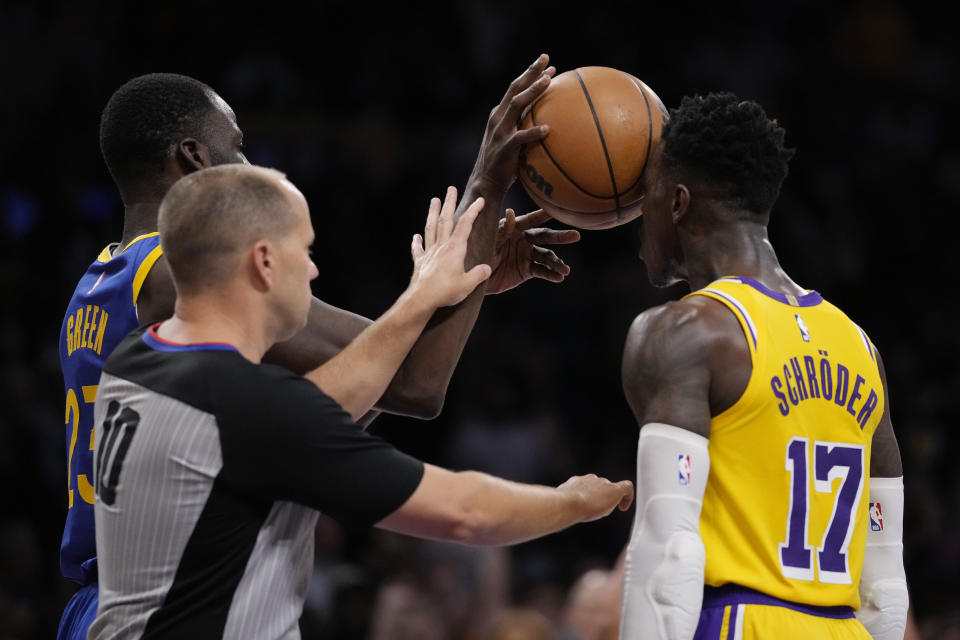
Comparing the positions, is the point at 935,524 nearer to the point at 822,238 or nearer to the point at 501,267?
the point at 822,238

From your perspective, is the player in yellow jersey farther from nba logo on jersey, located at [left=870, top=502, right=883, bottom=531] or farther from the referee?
the referee

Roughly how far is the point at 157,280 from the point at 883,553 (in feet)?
7.20

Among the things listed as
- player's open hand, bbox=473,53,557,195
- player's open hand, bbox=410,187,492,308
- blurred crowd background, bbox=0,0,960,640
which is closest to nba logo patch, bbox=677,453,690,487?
player's open hand, bbox=410,187,492,308

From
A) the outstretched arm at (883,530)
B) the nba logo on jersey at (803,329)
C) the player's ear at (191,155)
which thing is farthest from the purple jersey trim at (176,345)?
the outstretched arm at (883,530)

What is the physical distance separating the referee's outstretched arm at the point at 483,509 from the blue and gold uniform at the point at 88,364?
3.49 ft

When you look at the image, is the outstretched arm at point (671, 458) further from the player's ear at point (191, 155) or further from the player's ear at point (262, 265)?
the player's ear at point (191, 155)

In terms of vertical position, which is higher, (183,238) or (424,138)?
(183,238)

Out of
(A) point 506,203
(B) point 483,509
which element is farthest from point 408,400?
(A) point 506,203

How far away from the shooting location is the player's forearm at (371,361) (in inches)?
130

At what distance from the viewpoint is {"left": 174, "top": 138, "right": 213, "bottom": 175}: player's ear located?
361 centimetres

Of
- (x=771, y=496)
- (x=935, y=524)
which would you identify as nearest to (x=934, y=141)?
(x=935, y=524)

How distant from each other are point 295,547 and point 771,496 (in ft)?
3.96

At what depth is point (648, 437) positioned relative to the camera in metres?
2.96

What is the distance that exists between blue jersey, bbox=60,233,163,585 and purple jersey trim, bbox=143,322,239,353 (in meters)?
0.46
